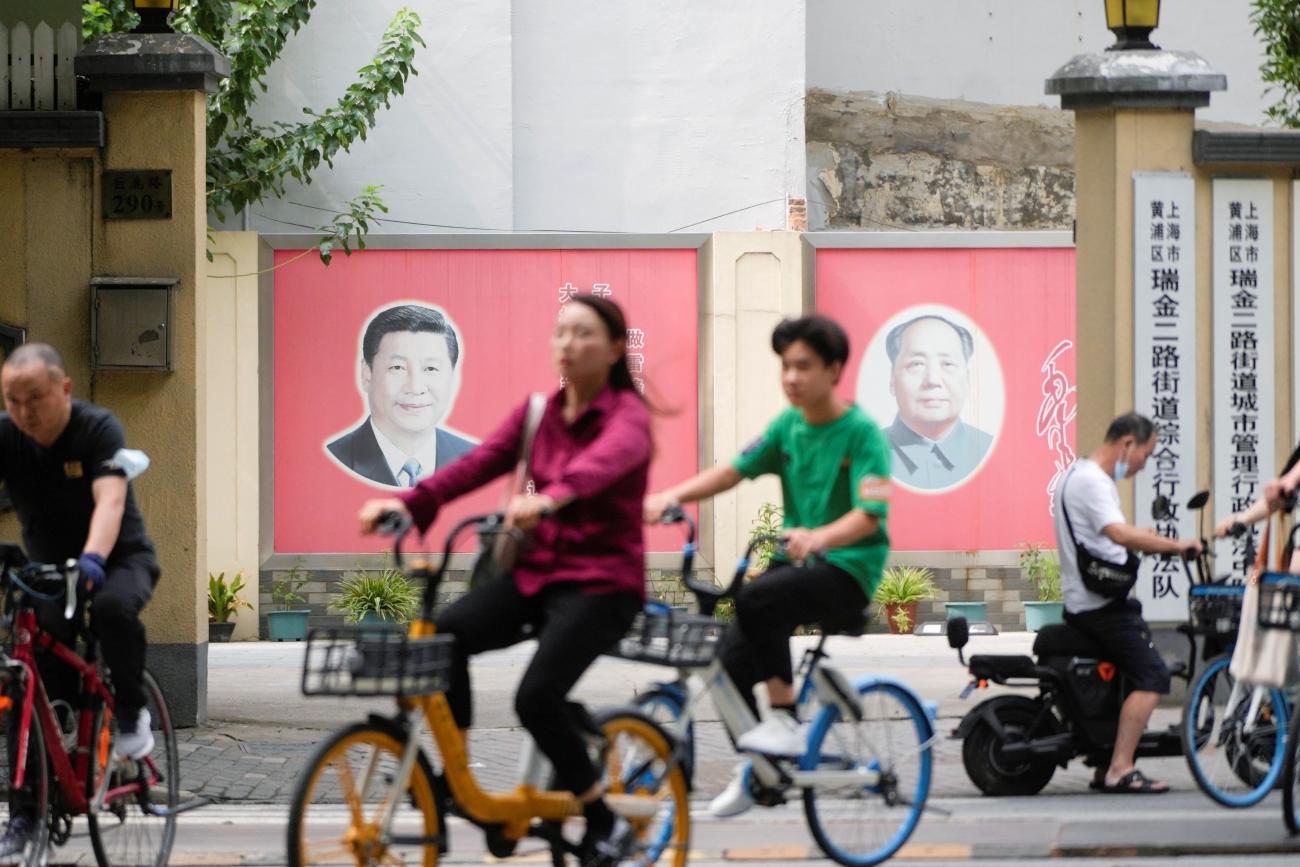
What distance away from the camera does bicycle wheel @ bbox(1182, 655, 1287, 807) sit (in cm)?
786

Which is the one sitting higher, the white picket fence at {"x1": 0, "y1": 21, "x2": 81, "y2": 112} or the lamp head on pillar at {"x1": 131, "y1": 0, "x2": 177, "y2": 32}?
the lamp head on pillar at {"x1": 131, "y1": 0, "x2": 177, "y2": 32}

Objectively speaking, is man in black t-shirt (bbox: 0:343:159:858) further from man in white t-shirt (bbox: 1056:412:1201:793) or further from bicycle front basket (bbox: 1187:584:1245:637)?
bicycle front basket (bbox: 1187:584:1245:637)

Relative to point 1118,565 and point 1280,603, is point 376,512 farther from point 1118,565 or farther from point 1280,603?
point 1118,565

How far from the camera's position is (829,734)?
21.2ft

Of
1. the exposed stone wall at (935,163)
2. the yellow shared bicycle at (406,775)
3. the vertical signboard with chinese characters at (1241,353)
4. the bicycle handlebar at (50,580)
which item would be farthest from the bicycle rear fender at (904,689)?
the exposed stone wall at (935,163)

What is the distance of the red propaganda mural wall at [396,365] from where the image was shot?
15297 millimetres

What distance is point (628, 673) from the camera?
12422mm

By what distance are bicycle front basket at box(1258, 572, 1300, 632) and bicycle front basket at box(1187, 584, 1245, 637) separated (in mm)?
752

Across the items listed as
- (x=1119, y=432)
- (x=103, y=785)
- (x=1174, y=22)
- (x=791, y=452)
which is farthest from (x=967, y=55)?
(x=103, y=785)

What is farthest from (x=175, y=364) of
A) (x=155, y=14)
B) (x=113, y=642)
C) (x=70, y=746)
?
(x=70, y=746)

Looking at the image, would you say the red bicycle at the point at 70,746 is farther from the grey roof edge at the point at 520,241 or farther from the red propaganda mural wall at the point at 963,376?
the red propaganda mural wall at the point at 963,376

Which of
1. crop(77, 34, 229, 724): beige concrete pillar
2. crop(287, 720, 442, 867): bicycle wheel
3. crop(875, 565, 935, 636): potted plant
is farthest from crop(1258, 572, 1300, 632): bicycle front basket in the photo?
crop(875, 565, 935, 636): potted plant

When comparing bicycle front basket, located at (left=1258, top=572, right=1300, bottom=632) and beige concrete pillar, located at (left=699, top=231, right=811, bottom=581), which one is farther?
beige concrete pillar, located at (left=699, top=231, right=811, bottom=581)

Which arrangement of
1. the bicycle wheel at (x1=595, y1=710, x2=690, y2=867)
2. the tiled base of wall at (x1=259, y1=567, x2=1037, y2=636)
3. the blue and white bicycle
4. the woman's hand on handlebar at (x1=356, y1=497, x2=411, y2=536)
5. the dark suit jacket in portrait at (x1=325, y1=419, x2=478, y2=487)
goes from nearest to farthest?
1. the woman's hand on handlebar at (x1=356, y1=497, x2=411, y2=536)
2. the bicycle wheel at (x1=595, y1=710, x2=690, y2=867)
3. the blue and white bicycle
4. the dark suit jacket in portrait at (x1=325, y1=419, x2=478, y2=487)
5. the tiled base of wall at (x1=259, y1=567, x2=1037, y2=636)
